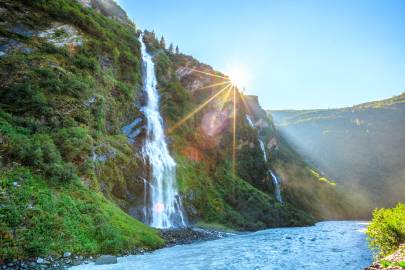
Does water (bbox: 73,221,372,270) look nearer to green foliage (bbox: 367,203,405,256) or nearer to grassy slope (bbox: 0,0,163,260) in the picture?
green foliage (bbox: 367,203,405,256)

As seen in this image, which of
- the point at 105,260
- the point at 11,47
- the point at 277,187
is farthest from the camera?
the point at 277,187

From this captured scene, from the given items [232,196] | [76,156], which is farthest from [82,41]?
[232,196]

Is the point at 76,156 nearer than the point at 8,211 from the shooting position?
No

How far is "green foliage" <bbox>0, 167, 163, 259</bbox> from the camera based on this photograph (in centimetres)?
1389

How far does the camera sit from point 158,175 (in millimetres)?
39250

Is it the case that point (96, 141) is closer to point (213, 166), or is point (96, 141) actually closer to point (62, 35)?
point (62, 35)

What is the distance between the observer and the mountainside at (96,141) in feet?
57.1

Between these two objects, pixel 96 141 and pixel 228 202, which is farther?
pixel 228 202

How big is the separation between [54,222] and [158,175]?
23212 mm

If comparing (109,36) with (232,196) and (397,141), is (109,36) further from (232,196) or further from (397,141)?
(397,141)

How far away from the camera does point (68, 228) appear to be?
667 inches

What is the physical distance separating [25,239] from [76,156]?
37.1ft

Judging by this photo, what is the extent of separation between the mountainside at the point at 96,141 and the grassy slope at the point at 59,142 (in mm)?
89

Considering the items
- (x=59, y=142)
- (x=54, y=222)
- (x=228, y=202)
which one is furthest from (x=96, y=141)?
(x=228, y=202)
